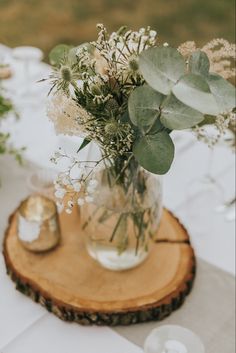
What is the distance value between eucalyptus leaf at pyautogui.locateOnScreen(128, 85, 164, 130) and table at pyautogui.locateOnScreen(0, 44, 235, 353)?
20.0 inches

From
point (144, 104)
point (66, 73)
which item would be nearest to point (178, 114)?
point (144, 104)

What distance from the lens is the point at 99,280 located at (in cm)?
132

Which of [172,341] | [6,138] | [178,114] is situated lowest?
[172,341]

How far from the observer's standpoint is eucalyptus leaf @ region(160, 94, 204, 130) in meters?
0.91

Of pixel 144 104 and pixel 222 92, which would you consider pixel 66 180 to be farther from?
pixel 222 92

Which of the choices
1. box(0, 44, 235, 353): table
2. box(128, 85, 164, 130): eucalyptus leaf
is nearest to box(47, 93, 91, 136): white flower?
box(128, 85, 164, 130): eucalyptus leaf

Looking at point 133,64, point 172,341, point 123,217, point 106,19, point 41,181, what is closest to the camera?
point 133,64

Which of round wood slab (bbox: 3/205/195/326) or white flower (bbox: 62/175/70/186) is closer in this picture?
white flower (bbox: 62/175/70/186)

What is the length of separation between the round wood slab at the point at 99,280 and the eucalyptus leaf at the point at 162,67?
543 millimetres

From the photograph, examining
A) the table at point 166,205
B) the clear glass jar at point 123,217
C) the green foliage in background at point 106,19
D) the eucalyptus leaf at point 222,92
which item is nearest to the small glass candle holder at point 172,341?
the table at point 166,205

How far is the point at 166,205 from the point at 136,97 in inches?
26.6

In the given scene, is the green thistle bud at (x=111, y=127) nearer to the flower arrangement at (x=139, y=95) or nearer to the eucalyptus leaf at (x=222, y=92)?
Answer: the flower arrangement at (x=139, y=95)

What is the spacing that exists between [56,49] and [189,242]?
1.79 feet

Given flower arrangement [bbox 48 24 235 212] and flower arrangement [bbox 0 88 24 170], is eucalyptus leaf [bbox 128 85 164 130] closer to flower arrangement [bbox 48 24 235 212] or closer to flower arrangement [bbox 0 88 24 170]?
flower arrangement [bbox 48 24 235 212]
